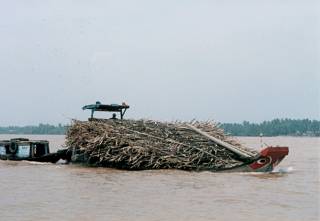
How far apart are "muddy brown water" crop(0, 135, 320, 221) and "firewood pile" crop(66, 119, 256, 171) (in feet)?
1.53

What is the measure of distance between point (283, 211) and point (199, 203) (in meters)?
1.97

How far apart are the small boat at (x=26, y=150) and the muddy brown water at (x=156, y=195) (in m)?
4.37

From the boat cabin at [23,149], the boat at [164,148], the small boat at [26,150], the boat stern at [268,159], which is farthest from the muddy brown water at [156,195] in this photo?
the boat cabin at [23,149]

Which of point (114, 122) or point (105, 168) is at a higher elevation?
point (114, 122)

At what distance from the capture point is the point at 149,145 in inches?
763

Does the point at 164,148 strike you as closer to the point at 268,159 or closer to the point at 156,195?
the point at 268,159

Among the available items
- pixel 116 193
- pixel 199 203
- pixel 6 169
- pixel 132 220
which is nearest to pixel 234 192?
pixel 199 203

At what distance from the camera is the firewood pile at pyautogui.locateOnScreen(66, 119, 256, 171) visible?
62.5ft

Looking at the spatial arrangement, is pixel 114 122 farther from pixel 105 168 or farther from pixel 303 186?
pixel 303 186

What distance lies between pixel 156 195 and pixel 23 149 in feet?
42.9

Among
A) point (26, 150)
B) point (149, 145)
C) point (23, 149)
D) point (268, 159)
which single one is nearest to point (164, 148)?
point (149, 145)

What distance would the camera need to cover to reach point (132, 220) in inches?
414

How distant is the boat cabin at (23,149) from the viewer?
82.9ft

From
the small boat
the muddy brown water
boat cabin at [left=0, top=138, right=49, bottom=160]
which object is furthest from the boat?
boat cabin at [left=0, top=138, right=49, bottom=160]
